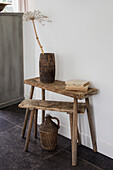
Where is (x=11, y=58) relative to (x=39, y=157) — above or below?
above

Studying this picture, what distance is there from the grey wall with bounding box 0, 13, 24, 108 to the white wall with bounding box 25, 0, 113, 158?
3.00 feet

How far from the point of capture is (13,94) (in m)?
3.75

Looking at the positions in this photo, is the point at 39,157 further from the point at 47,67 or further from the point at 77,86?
the point at 47,67

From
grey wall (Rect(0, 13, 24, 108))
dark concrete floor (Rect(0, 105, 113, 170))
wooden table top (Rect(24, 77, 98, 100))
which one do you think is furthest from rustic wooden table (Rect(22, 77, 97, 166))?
grey wall (Rect(0, 13, 24, 108))

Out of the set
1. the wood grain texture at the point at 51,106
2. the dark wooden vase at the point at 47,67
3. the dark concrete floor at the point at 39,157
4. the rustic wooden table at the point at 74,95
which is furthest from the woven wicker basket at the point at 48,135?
the dark wooden vase at the point at 47,67

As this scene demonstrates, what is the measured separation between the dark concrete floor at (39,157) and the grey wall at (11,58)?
0.98m

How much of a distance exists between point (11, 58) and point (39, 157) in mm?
1824

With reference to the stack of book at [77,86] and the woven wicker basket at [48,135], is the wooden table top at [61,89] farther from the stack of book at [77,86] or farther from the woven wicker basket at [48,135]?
the woven wicker basket at [48,135]

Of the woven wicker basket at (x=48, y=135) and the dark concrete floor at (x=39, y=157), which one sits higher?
the woven wicker basket at (x=48, y=135)

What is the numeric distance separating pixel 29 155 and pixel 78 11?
60.8 inches

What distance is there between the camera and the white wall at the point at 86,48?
7.03 feet

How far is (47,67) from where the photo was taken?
2.43 m

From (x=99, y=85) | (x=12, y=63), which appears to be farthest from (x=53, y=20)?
(x=12, y=63)

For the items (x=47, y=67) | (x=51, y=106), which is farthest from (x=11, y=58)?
(x=51, y=106)
